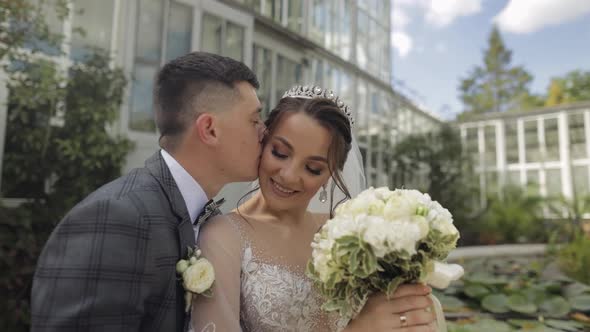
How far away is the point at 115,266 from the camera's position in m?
1.19

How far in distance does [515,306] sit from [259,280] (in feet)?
10.8

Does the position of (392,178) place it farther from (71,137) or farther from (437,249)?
(437,249)

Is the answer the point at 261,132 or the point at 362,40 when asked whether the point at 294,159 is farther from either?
the point at 362,40

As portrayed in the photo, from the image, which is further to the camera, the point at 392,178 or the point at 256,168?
the point at 392,178

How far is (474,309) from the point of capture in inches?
180

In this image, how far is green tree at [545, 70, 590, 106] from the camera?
2272 centimetres

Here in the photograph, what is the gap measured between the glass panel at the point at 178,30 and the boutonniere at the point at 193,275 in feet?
14.7

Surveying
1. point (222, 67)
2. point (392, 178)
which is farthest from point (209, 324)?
point (392, 178)

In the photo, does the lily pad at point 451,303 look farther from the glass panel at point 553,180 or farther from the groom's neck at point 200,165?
the glass panel at point 553,180

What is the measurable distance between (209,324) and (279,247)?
603 mm

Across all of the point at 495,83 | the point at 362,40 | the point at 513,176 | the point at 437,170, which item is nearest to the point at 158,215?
the point at 362,40

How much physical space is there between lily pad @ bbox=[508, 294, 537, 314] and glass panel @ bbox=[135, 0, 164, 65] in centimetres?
459

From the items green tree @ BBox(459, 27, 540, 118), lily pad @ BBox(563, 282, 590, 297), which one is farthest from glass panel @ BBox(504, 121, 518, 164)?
lily pad @ BBox(563, 282, 590, 297)

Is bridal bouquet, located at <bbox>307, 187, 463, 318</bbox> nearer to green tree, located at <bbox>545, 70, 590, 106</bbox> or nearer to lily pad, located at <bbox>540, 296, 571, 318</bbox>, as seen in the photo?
lily pad, located at <bbox>540, 296, 571, 318</bbox>
